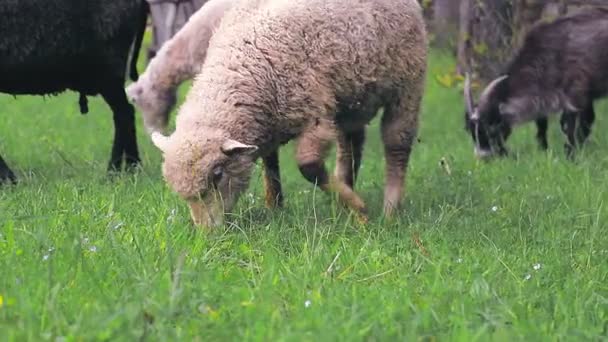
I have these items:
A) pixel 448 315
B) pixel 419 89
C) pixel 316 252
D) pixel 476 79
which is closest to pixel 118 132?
pixel 419 89

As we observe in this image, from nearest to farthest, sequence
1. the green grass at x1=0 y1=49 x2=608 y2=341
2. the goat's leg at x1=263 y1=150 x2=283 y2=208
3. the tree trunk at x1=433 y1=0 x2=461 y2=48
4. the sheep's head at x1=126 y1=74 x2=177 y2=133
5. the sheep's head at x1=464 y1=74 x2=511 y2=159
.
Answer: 1. the green grass at x1=0 y1=49 x2=608 y2=341
2. the goat's leg at x1=263 y1=150 x2=283 y2=208
3. the sheep's head at x1=126 y1=74 x2=177 y2=133
4. the sheep's head at x1=464 y1=74 x2=511 y2=159
5. the tree trunk at x1=433 y1=0 x2=461 y2=48

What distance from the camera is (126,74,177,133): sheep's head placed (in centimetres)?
810

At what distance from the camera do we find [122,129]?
760cm

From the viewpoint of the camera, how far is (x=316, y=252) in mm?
4496

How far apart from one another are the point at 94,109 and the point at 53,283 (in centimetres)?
840

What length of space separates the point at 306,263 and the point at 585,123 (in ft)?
19.4

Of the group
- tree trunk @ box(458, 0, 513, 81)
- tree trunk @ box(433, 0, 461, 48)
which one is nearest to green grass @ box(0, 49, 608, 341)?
tree trunk @ box(458, 0, 513, 81)

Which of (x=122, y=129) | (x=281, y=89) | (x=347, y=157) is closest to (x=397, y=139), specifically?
(x=347, y=157)

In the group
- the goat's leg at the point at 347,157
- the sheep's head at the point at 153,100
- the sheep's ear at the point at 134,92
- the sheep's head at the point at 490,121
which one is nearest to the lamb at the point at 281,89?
the goat's leg at the point at 347,157

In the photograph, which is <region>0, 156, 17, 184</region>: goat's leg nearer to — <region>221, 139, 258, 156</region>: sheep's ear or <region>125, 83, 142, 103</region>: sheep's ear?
<region>125, 83, 142, 103</region>: sheep's ear

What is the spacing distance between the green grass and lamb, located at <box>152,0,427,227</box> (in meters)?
0.23

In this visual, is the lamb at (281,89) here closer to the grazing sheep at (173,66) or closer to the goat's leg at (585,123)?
the grazing sheep at (173,66)

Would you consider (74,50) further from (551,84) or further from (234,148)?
(551,84)

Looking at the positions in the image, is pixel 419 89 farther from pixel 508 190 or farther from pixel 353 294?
pixel 353 294
